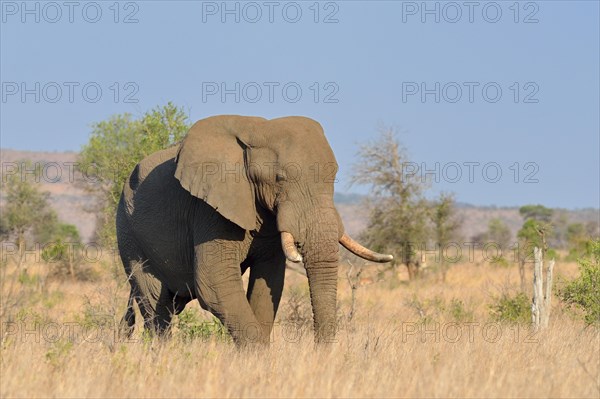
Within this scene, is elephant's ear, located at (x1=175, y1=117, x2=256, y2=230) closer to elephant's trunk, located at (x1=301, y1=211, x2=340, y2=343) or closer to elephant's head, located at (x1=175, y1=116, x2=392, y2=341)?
elephant's head, located at (x1=175, y1=116, x2=392, y2=341)

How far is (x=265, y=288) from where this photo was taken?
10398 mm

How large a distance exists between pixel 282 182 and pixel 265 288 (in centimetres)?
155

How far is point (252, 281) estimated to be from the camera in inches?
410

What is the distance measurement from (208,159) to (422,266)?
19286mm

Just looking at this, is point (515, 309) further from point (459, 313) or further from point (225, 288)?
point (225, 288)

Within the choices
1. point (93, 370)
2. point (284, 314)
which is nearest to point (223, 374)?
point (93, 370)

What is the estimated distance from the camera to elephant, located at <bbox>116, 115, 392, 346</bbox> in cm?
913

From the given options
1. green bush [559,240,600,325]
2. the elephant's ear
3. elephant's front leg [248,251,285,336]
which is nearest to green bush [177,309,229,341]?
elephant's front leg [248,251,285,336]

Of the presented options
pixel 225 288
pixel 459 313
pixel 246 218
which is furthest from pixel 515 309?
pixel 246 218

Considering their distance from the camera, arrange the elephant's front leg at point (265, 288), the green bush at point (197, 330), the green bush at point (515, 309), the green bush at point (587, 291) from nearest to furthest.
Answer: the elephant's front leg at point (265, 288)
the green bush at point (197, 330)
the green bush at point (587, 291)
the green bush at point (515, 309)

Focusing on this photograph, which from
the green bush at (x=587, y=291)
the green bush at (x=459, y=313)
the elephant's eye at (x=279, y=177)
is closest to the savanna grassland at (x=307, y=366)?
the elephant's eye at (x=279, y=177)

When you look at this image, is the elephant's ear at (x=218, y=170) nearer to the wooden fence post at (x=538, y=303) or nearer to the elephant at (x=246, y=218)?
the elephant at (x=246, y=218)

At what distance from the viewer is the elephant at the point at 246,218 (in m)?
9.13

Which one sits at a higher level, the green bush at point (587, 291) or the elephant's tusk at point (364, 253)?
the elephant's tusk at point (364, 253)
